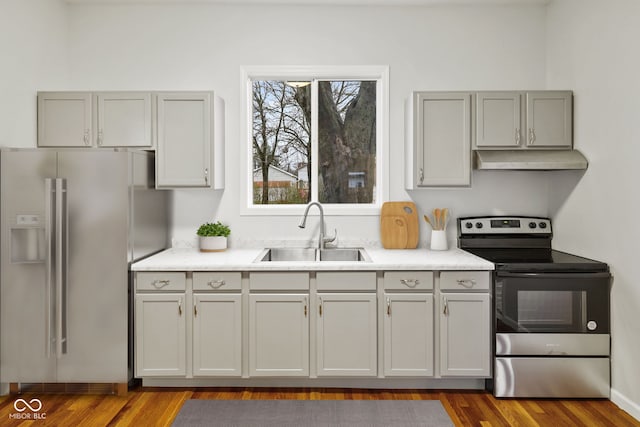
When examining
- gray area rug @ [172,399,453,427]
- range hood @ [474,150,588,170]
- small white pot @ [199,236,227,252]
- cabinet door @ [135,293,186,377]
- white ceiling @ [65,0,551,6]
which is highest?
white ceiling @ [65,0,551,6]

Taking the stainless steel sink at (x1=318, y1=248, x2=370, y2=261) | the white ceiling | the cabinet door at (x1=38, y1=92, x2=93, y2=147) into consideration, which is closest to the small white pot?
the stainless steel sink at (x1=318, y1=248, x2=370, y2=261)

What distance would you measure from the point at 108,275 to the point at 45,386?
32.8 inches

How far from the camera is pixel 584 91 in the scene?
3.33m

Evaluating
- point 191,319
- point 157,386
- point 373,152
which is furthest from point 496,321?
point 157,386

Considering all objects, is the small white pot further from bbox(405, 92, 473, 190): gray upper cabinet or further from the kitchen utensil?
the kitchen utensil

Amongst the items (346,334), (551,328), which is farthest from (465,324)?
(346,334)

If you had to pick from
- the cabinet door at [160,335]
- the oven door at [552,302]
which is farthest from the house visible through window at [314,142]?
the oven door at [552,302]

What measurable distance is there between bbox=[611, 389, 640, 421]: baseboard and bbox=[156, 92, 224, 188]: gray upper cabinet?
2.94 meters

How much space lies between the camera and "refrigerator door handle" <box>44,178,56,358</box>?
3.02 m

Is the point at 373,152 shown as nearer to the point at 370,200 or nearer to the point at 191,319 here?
the point at 370,200

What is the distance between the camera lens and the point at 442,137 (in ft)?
11.5

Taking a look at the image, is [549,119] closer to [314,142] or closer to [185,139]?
[314,142]

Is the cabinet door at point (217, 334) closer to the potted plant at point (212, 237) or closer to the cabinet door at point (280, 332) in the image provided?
the cabinet door at point (280, 332)

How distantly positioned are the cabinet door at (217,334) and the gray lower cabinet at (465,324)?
129 centimetres
